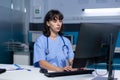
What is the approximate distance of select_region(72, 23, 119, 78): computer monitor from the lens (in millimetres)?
1511

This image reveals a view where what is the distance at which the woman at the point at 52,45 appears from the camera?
2246 mm

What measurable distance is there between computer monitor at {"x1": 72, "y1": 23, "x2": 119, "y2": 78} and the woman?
27.1 inches

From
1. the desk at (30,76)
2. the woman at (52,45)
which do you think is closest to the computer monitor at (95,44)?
the desk at (30,76)

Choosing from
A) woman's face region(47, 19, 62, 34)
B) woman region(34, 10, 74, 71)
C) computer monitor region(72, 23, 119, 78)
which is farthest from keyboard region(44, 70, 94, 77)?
woman's face region(47, 19, 62, 34)

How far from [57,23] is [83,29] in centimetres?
74

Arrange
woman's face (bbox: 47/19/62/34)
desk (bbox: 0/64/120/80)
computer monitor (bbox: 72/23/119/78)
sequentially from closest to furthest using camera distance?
computer monitor (bbox: 72/23/119/78)
desk (bbox: 0/64/120/80)
woman's face (bbox: 47/19/62/34)

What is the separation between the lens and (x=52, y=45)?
7.55ft

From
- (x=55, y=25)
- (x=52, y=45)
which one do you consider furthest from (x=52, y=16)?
A: (x=52, y=45)

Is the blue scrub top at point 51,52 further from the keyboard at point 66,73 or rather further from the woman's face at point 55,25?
the keyboard at point 66,73

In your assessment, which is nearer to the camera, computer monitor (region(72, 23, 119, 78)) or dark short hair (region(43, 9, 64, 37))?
computer monitor (region(72, 23, 119, 78))

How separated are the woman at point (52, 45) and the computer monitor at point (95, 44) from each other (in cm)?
69

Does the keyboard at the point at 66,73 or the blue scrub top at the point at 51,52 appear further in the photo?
the blue scrub top at the point at 51,52

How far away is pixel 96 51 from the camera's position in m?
1.59

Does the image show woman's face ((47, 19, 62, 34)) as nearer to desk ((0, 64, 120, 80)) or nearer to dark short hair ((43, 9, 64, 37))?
dark short hair ((43, 9, 64, 37))
